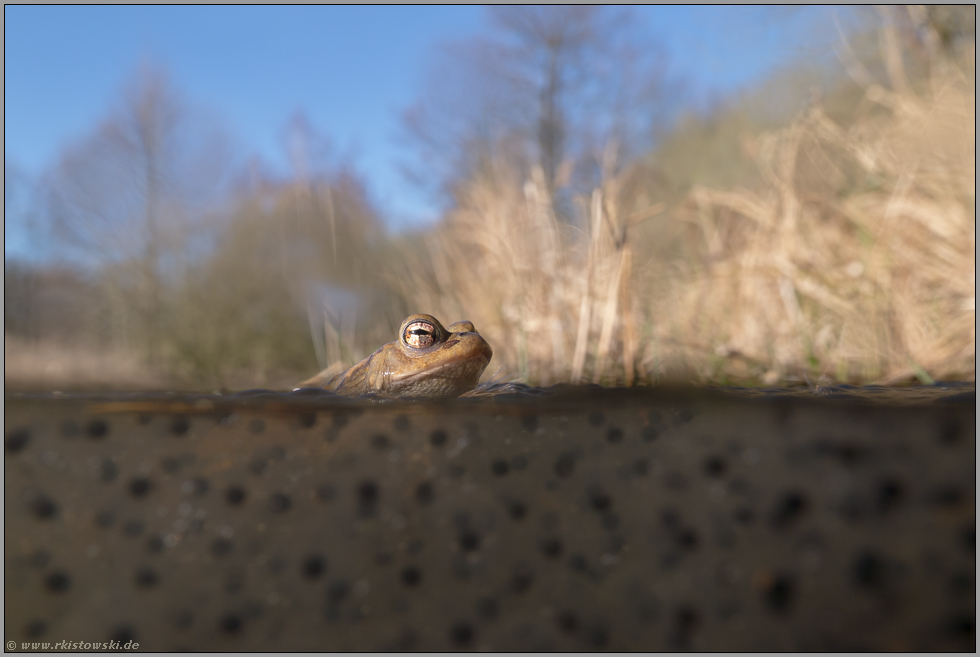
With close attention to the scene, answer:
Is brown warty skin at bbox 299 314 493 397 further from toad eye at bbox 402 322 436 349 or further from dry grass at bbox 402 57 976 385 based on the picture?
dry grass at bbox 402 57 976 385

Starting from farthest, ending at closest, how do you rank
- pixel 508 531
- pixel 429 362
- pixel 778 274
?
pixel 778 274
pixel 429 362
pixel 508 531

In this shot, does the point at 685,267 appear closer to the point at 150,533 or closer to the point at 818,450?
the point at 818,450

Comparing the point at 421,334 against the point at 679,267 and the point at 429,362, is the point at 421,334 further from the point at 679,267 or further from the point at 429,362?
the point at 679,267

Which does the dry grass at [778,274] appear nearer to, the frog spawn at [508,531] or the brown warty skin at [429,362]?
the brown warty skin at [429,362]

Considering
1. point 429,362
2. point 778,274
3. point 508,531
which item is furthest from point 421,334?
point 778,274

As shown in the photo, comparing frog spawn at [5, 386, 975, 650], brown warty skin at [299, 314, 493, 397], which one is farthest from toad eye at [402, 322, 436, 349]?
frog spawn at [5, 386, 975, 650]

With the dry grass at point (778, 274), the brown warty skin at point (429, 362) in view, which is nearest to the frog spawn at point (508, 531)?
the brown warty skin at point (429, 362)

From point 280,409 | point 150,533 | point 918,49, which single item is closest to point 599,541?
point 280,409
